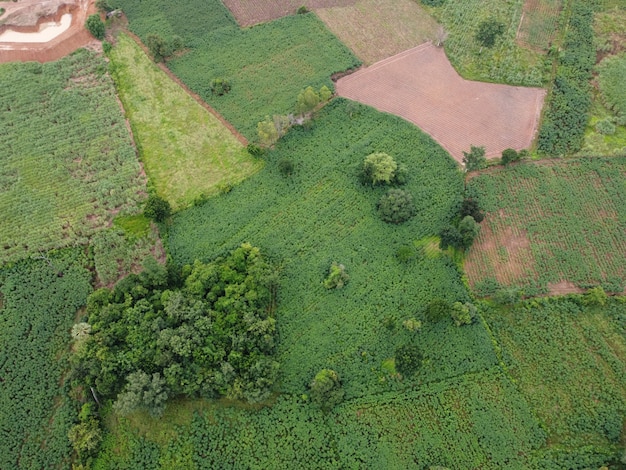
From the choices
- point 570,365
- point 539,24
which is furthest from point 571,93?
point 570,365

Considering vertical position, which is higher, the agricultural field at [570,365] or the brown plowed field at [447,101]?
the brown plowed field at [447,101]

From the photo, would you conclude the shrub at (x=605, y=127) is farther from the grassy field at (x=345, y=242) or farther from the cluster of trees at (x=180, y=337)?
the cluster of trees at (x=180, y=337)

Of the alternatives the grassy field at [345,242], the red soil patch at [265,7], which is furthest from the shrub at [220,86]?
the red soil patch at [265,7]

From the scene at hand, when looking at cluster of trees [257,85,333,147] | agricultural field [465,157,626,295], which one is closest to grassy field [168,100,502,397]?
cluster of trees [257,85,333,147]

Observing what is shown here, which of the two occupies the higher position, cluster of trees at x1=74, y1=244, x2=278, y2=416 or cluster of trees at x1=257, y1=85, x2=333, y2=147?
cluster of trees at x1=257, y1=85, x2=333, y2=147

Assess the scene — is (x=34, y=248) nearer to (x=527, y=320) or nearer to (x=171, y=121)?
(x=171, y=121)

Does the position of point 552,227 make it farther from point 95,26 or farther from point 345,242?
point 95,26

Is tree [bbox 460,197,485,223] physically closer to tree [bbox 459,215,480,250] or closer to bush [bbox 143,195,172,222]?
tree [bbox 459,215,480,250]
